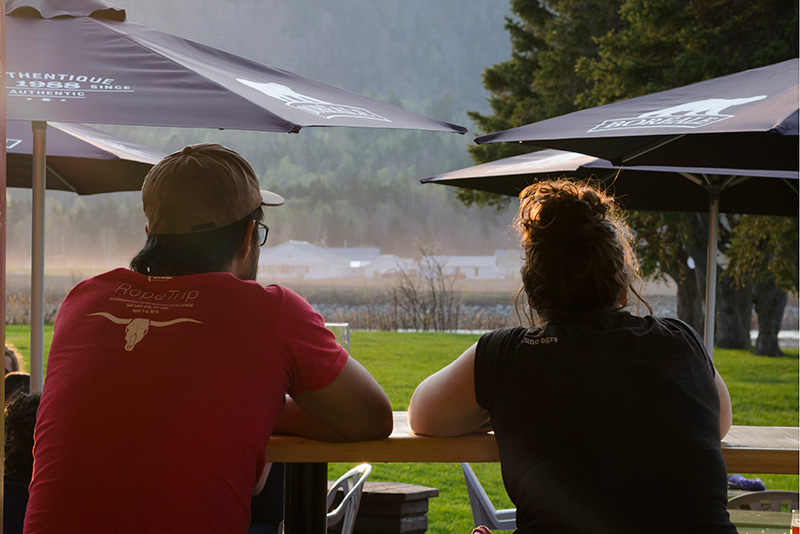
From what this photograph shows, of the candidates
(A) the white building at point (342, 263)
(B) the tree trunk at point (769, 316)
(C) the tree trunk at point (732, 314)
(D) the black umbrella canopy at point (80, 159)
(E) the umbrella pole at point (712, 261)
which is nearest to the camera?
(E) the umbrella pole at point (712, 261)

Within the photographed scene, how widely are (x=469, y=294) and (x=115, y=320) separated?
17.6 meters

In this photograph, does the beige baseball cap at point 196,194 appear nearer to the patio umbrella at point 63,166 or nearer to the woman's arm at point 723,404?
the woman's arm at point 723,404

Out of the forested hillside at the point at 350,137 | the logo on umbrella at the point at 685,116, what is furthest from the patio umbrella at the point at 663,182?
the forested hillside at the point at 350,137

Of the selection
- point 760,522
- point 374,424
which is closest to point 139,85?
point 374,424

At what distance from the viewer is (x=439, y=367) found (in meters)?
13.4

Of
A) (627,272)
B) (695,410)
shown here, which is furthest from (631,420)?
(627,272)

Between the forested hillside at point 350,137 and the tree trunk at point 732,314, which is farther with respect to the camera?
the forested hillside at point 350,137

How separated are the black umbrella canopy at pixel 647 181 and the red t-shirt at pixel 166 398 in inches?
85.9

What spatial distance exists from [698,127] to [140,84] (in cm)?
136

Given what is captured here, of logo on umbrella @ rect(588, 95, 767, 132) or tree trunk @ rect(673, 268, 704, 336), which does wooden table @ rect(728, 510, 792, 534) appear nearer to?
logo on umbrella @ rect(588, 95, 767, 132)

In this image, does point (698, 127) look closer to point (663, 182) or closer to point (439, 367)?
point (663, 182)

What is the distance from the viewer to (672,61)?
12008 millimetres

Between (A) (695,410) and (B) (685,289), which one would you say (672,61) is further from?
(A) (695,410)

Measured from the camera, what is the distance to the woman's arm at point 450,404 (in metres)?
1.52
